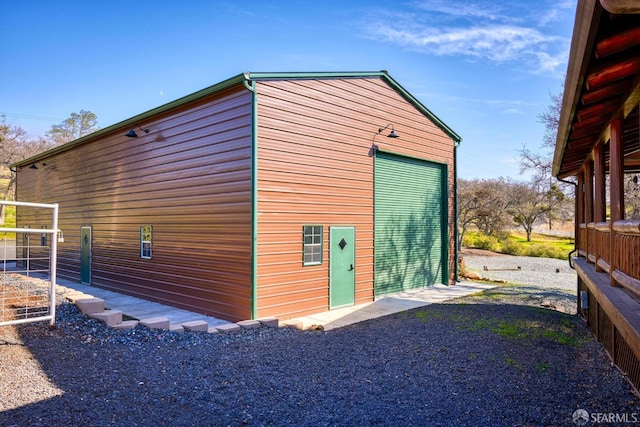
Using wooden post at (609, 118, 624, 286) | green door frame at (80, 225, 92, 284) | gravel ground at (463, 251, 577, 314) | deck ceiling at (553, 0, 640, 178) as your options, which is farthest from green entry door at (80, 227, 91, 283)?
wooden post at (609, 118, 624, 286)

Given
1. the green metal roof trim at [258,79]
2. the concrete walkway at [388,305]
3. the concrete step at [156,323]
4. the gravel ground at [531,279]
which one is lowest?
the gravel ground at [531,279]

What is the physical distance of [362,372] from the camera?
4.83m

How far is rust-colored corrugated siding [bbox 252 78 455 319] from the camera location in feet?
26.6

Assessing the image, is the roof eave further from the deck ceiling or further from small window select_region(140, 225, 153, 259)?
small window select_region(140, 225, 153, 259)

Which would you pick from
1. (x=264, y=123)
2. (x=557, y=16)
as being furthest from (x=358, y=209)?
(x=557, y=16)

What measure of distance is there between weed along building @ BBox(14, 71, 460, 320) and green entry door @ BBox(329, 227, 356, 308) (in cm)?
4

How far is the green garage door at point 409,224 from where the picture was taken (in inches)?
439

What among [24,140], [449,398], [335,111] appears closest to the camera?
[449,398]

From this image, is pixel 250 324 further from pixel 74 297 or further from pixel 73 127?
pixel 73 127

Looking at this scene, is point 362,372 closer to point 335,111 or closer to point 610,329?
point 610,329

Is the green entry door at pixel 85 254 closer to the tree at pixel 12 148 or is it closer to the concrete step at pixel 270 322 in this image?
the concrete step at pixel 270 322

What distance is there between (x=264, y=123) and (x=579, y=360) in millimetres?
6347

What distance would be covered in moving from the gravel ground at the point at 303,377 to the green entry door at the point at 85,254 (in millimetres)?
7625

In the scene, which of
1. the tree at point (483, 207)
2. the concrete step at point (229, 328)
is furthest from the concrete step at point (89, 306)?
the tree at point (483, 207)
